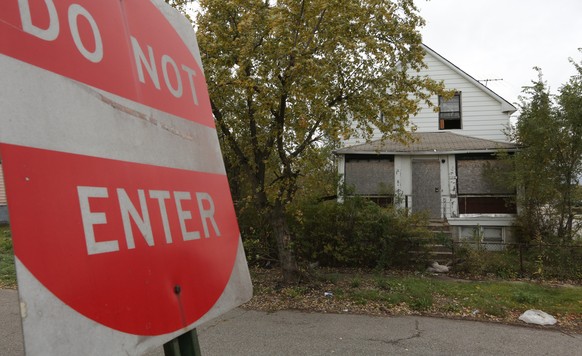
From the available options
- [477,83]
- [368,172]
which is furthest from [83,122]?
[477,83]

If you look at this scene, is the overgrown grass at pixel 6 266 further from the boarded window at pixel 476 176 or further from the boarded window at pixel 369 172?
the boarded window at pixel 476 176

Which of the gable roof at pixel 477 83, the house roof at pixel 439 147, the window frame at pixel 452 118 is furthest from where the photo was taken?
the window frame at pixel 452 118

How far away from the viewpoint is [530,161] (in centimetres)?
1125

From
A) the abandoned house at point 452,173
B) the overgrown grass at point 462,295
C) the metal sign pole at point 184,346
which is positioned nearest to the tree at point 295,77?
the overgrown grass at point 462,295

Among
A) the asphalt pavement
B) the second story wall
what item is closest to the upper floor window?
the second story wall

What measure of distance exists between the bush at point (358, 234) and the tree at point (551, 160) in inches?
131

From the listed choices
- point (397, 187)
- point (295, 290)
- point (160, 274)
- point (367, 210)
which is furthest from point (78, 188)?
point (397, 187)

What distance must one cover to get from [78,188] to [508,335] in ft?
21.2

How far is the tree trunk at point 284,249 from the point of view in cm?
848

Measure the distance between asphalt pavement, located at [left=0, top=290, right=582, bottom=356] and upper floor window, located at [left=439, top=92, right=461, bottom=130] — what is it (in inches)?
419

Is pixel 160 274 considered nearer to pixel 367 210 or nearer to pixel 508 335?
pixel 508 335

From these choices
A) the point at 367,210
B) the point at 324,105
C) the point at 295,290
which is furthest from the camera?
the point at 367,210

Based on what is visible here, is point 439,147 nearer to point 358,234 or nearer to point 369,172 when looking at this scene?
point 369,172

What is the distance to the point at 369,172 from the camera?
1405 cm
